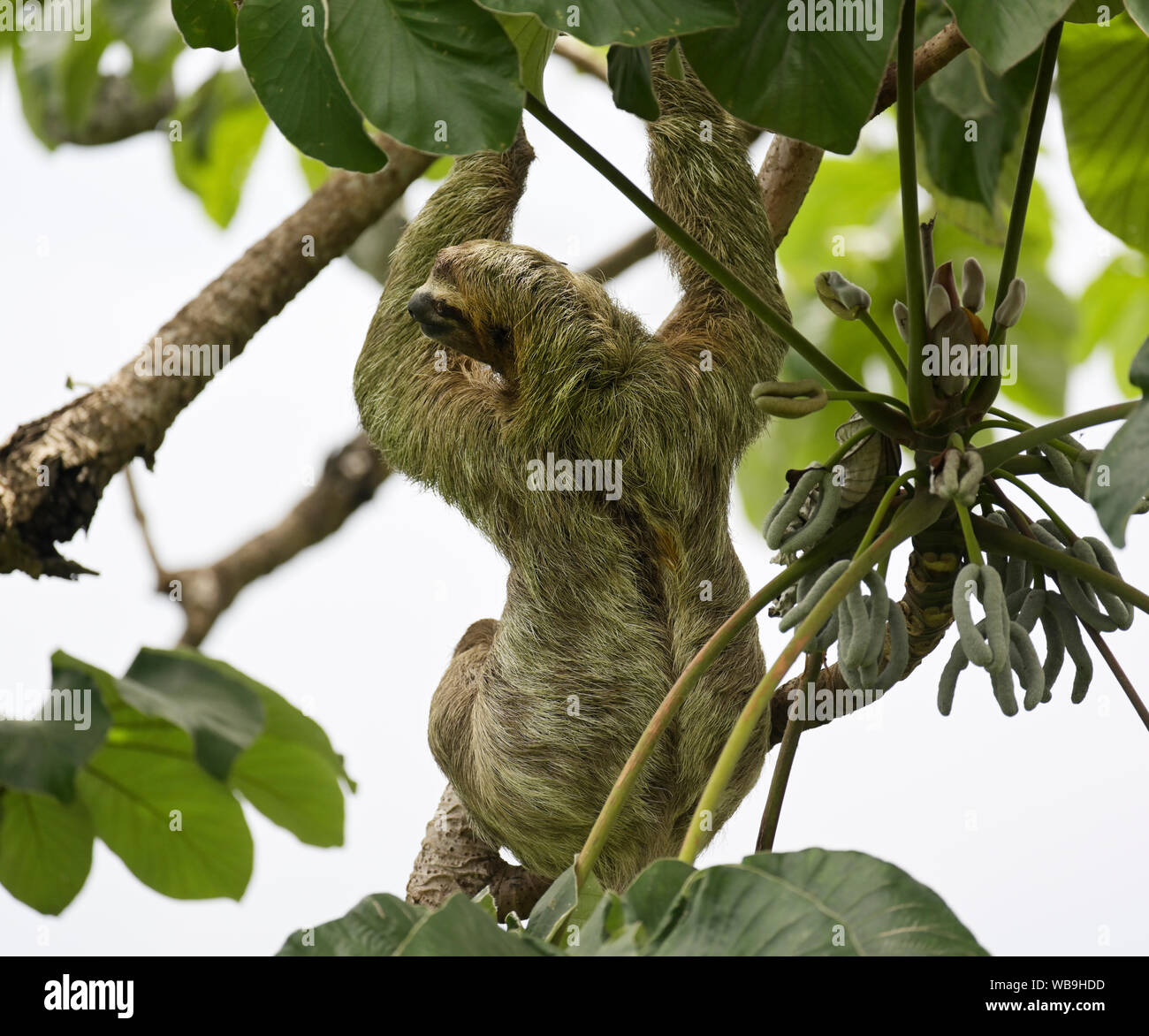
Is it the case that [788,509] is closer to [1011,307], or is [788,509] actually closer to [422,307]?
[1011,307]

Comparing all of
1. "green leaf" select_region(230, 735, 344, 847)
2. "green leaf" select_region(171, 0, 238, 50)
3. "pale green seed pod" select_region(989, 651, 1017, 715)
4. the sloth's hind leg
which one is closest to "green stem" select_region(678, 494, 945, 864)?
"pale green seed pod" select_region(989, 651, 1017, 715)

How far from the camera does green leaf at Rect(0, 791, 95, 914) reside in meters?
1.58

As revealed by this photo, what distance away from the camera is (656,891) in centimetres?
128

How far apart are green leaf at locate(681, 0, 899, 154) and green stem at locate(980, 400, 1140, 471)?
1.58 feet

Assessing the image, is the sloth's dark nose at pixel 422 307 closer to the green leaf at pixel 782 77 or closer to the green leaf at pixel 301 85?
the green leaf at pixel 301 85

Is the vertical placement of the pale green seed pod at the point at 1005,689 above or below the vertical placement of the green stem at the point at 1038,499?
below

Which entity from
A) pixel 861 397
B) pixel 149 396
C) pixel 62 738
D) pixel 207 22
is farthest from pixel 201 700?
pixel 149 396

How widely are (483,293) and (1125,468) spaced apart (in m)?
1.35

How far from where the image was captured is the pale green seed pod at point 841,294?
183 cm

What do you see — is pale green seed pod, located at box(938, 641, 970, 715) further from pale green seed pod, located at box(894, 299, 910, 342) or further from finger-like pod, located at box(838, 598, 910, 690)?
pale green seed pod, located at box(894, 299, 910, 342)

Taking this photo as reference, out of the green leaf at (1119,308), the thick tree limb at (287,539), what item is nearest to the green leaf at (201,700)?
the thick tree limb at (287,539)

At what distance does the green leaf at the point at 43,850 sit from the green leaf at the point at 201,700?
0.43 meters
